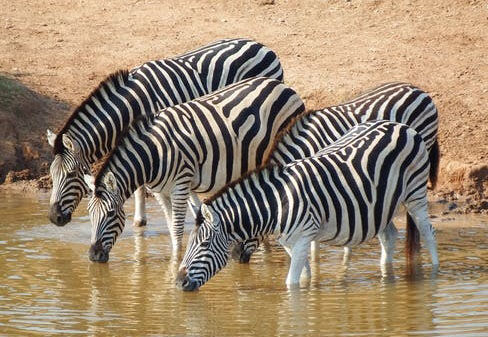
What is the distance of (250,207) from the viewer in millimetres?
11141

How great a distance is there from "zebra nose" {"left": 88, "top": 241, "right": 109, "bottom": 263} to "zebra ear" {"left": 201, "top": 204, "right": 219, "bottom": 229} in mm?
1913

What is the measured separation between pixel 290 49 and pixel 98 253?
8.24 metres

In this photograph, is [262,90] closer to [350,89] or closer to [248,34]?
[350,89]

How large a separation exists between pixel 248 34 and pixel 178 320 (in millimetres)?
10619

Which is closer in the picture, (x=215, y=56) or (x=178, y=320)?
(x=178, y=320)

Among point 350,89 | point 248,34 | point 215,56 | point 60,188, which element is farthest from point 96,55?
point 60,188

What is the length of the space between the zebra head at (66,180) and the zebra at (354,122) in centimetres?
227

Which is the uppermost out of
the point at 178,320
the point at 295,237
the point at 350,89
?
the point at 350,89

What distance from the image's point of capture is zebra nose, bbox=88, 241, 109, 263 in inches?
492

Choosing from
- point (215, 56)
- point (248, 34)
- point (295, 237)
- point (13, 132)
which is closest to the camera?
point (295, 237)

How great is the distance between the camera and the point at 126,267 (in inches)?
501

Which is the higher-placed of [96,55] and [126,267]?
[96,55]

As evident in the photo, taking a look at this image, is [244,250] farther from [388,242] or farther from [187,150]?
[388,242]

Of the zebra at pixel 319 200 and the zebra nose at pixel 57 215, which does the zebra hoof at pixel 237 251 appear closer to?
the zebra at pixel 319 200
